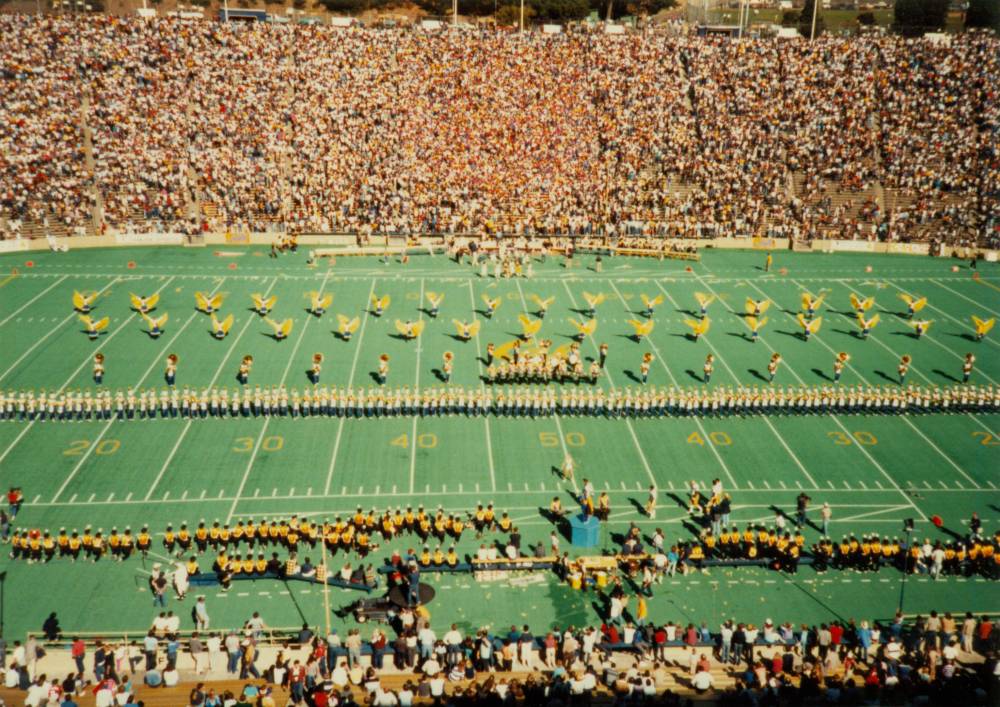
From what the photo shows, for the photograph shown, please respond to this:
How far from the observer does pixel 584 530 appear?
22.8 meters

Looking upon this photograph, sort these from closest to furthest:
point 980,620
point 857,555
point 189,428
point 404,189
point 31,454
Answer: point 980,620
point 857,555
point 31,454
point 189,428
point 404,189

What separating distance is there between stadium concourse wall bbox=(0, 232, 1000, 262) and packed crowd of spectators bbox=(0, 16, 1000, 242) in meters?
0.97

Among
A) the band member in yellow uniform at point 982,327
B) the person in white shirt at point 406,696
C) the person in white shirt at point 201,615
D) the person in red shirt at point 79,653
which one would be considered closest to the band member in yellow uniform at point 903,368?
the band member in yellow uniform at point 982,327

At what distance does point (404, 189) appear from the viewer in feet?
166

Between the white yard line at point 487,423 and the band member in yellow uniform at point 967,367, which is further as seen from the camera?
the band member in yellow uniform at point 967,367

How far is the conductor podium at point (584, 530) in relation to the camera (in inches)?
898

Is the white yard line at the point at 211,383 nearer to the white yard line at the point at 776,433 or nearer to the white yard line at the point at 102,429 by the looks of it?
the white yard line at the point at 102,429

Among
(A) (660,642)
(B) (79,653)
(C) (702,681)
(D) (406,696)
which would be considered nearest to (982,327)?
(A) (660,642)

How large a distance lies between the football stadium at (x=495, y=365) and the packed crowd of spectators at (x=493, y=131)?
25cm

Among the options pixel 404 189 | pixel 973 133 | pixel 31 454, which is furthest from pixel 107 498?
pixel 973 133

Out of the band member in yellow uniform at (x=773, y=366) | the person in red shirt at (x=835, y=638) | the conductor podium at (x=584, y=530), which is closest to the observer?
the person in red shirt at (x=835, y=638)

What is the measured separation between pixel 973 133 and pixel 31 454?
183 ft

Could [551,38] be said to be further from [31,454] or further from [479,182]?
[31,454]

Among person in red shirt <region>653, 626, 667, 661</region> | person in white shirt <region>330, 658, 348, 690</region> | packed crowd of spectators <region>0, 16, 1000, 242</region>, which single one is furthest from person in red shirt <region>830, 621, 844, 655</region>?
packed crowd of spectators <region>0, 16, 1000, 242</region>
